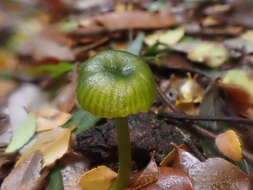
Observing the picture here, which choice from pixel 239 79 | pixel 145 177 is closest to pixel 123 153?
pixel 145 177

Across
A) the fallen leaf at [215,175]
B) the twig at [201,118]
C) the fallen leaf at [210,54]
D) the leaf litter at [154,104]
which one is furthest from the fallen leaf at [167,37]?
the fallen leaf at [215,175]

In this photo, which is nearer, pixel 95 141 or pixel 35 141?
pixel 95 141

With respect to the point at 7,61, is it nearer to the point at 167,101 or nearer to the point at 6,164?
the point at 6,164

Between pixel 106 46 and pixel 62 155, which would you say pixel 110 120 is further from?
pixel 106 46

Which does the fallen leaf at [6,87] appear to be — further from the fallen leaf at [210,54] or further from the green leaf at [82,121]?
the fallen leaf at [210,54]

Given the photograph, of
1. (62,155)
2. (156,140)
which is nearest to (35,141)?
(62,155)

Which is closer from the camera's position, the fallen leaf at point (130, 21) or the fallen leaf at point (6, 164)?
the fallen leaf at point (6, 164)
